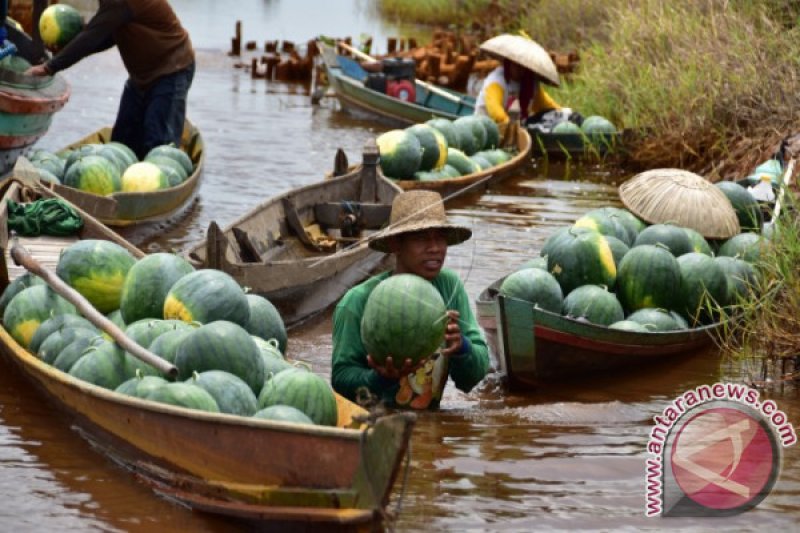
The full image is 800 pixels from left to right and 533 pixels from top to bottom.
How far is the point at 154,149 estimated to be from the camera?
11.9 meters

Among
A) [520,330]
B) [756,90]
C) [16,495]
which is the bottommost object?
[16,495]

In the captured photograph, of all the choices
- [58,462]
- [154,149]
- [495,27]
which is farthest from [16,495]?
[495,27]

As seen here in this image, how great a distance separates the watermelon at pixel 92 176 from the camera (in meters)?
10.6

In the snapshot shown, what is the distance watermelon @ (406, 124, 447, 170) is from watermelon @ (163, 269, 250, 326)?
6.61 metres

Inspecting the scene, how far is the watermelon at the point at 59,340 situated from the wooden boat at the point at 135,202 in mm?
3450

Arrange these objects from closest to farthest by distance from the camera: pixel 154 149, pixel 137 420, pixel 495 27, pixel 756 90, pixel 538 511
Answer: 1. pixel 137 420
2. pixel 538 511
3. pixel 154 149
4. pixel 756 90
5. pixel 495 27

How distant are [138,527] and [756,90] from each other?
32.4 feet

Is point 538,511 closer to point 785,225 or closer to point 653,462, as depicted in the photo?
point 653,462

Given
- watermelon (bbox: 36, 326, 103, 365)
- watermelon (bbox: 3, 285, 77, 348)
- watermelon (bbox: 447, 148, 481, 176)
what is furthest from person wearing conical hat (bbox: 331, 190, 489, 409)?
watermelon (bbox: 447, 148, 481, 176)

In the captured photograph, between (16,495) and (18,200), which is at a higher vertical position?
(18,200)

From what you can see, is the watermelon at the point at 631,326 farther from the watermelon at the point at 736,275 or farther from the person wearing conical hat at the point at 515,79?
the person wearing conical hat at the point at 515,79

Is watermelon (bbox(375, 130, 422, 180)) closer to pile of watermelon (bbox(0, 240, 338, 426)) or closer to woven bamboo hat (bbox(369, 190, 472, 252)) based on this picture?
pile of watermelon (bbox(0, 240, 338, 426))

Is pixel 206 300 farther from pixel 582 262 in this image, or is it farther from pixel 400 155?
pixel 400 155

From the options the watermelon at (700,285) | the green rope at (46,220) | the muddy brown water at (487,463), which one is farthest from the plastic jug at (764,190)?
the green rope at (46,220)
